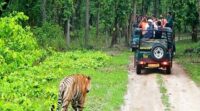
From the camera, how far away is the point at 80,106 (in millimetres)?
14180

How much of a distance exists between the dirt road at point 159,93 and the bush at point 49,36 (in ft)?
40.3

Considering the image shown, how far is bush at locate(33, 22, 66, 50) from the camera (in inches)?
1519

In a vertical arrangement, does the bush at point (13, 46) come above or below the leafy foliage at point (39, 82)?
above

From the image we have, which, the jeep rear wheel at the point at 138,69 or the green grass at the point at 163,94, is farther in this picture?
the jeep rear wheel at the point at 138,69

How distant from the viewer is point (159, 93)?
20672mm

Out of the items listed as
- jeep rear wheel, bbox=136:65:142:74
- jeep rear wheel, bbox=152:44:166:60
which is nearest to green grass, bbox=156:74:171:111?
jeep rear wheel, bbox=152:44:166:60

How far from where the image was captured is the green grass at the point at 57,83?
10.0 metres

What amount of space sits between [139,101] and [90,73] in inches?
280

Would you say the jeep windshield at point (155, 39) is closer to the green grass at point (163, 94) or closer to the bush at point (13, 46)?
the green grass at point (163, 94)

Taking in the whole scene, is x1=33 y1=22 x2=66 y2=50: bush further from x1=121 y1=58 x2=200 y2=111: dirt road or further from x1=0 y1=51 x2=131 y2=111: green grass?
x1=121 y1=58 x2=200 y2=111: dirt road

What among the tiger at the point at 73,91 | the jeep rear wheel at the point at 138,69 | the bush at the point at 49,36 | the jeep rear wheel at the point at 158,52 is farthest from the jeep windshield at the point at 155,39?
the bush at the point at 49,36

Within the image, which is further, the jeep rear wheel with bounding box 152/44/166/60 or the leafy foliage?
the jeep rear wheel with bounding box 152/44/166/60

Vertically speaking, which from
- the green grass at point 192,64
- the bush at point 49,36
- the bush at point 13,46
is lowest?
the green grass at point 192,64

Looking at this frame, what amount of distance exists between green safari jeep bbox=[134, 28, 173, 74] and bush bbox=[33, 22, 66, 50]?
1329 centimetres
